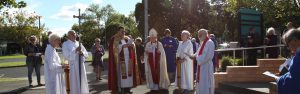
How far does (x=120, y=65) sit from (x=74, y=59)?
1876mm

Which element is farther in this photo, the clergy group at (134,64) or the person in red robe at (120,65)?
the person in red robe at (120,65)

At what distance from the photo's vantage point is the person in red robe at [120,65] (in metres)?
13.5

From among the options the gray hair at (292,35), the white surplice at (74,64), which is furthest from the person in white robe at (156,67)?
the gray hair at (292,35)

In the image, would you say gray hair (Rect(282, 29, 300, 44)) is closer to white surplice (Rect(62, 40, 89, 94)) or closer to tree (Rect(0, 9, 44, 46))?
white surplice (Rect(62, 40, 89, 94))

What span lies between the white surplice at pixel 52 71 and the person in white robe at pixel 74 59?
124cm

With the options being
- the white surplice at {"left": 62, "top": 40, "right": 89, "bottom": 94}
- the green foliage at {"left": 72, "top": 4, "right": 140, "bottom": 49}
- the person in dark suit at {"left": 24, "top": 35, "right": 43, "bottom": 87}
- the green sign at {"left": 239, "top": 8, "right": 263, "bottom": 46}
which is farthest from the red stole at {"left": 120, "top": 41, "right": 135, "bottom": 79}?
the green foliage at {"left": 72, "top": 4, "right": 140, "bottom": 49}

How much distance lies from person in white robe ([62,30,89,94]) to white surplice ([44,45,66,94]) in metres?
1.24

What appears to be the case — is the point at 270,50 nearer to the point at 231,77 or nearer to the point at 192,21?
the point at 231,77

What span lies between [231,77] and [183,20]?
147 ft

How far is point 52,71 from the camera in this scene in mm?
10430

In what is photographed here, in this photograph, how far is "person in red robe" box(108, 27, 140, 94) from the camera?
531 inches

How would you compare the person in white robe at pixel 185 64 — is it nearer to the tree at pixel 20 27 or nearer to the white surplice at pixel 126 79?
the white surplice at pixel 126 79

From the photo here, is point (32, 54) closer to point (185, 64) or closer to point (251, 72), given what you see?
point (185, 64)

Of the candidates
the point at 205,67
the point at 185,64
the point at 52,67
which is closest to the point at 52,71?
the point at 52,67
